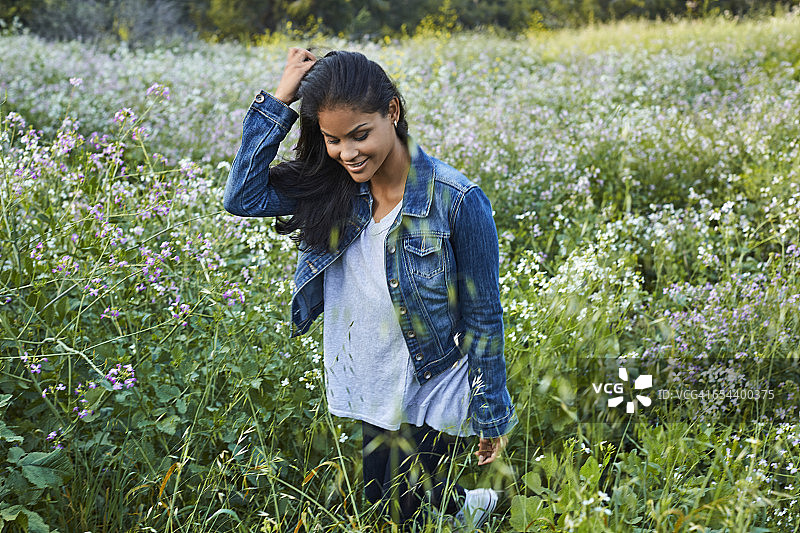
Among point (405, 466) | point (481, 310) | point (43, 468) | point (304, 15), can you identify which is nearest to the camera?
point (43, 468)

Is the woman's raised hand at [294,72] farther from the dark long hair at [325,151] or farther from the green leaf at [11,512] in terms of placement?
the green leaf at [11,512]

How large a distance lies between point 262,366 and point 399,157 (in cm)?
96

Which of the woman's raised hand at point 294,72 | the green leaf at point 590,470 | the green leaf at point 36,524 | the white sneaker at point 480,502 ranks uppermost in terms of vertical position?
the woman's raised hand at point 294,72

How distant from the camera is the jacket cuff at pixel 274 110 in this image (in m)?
2.20

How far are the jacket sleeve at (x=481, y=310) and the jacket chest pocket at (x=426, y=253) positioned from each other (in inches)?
1.9

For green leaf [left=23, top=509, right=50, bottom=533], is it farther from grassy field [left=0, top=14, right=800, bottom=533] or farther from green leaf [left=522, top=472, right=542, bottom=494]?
green leaf [left=522, top=472, right=542, bottom=494]

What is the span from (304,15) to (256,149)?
20243 mm

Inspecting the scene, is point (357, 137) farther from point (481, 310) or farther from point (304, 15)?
point (304, 15)

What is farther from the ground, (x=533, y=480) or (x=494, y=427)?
(x=494, y=427)

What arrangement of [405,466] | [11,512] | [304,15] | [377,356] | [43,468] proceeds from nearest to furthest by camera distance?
1. [11,512]
2. [43,468]
3. [377,356]
4. [405,466]
5. [304,15]

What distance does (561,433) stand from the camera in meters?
3.02

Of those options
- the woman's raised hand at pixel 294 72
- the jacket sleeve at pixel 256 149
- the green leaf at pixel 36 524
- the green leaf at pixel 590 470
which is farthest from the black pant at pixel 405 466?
the woman's raised hand at pixel 294 72

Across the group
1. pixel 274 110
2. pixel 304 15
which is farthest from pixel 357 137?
pixel 304 15

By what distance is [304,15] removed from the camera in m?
21.0
